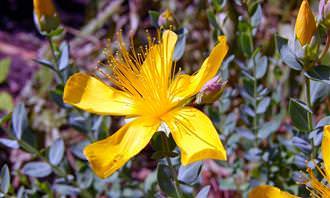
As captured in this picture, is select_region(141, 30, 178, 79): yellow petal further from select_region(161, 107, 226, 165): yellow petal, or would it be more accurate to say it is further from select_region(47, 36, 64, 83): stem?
select_region(47, 36, 64, 83): stem

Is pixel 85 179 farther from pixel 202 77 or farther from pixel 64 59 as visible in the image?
pixel 202 77

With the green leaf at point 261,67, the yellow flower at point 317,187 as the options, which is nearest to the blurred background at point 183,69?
the green leaf at point 261,67

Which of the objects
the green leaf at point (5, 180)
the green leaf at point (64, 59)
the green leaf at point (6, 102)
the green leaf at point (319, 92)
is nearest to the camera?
the green leaf at point (319, 92)

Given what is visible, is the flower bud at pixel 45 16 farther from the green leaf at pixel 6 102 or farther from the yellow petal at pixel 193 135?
the green leaf at pixel 6 102

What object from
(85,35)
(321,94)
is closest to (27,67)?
(85,35)

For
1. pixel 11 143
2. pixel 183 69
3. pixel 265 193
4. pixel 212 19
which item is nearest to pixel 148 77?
pixel 212 19

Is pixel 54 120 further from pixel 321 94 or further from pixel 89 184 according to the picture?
pixel 321 94
